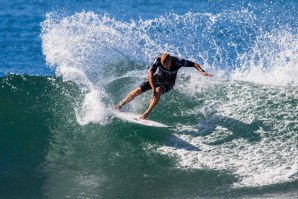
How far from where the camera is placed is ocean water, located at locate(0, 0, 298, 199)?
32.5 ft

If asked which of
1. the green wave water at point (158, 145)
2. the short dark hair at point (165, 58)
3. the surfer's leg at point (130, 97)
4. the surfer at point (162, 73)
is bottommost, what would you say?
the green wave water at point (158, 145)

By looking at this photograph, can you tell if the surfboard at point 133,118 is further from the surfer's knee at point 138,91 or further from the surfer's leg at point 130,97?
the surfer's knee at point 138,91

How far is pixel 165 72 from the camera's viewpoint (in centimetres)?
1145

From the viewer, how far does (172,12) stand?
1958cm

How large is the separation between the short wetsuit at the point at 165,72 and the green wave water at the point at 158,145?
79cm

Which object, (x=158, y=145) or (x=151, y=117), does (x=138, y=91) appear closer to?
(x=151, y=117)

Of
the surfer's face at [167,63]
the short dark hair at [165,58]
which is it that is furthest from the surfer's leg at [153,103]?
the short dark hair at [165,58]

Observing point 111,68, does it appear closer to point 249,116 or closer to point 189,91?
point 189,91

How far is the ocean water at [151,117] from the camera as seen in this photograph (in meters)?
9.91

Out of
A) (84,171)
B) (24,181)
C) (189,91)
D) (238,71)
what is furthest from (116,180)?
(238,71)

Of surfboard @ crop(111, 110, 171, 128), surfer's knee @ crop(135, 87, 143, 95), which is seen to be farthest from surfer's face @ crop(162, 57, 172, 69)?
surfboard @ crop(111, 110, 171, 128)

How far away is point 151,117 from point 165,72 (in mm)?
1099

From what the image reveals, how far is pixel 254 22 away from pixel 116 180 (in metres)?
10.0

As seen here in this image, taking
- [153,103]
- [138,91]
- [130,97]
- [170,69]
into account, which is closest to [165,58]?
[170,69]
